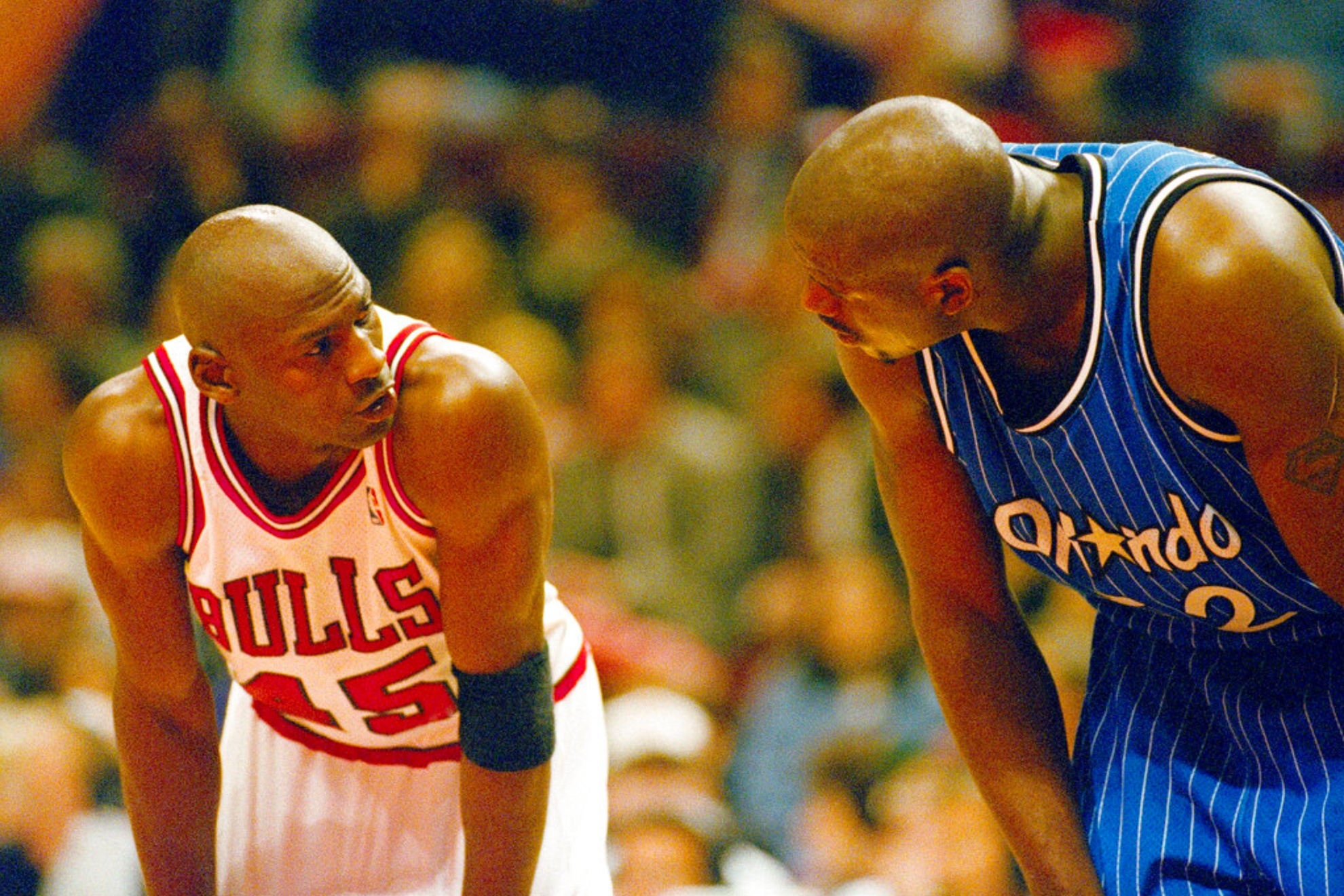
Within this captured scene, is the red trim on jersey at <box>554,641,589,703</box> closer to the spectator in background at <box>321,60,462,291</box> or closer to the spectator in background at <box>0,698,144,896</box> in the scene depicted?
the spectator in background at <box>0,698,144,896</box>

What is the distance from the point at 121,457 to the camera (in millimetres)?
1955

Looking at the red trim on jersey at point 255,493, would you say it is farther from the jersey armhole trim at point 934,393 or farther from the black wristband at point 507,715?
the jersey armhole trim at point 934,393

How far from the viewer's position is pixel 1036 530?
1.93 meters

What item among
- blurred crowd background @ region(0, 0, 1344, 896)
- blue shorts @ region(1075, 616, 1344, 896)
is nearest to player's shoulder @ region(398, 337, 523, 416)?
blue shorts @ region(1075, 616, 1344, 896)

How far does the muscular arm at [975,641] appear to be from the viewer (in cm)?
199

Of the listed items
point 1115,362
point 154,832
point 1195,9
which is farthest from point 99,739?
point 1195,9

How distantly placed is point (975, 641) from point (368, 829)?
103cm

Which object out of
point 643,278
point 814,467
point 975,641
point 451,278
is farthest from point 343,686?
point 643,278

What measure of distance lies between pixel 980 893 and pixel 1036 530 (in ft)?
6.11

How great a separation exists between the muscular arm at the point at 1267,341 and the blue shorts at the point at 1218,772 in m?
0.25

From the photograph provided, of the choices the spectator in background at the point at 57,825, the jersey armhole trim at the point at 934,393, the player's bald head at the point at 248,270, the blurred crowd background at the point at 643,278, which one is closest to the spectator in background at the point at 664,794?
the blurred crowd background at the point at 643,278

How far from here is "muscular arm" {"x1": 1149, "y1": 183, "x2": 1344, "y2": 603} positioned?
152 centimetres

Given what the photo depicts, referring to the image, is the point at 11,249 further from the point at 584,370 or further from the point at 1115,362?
the point at 1115,362

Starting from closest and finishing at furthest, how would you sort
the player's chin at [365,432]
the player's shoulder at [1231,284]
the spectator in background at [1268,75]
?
the player's shoulder at [1231,284] < the player's chin at [365,432] < the spectator in background at [1268,75]
